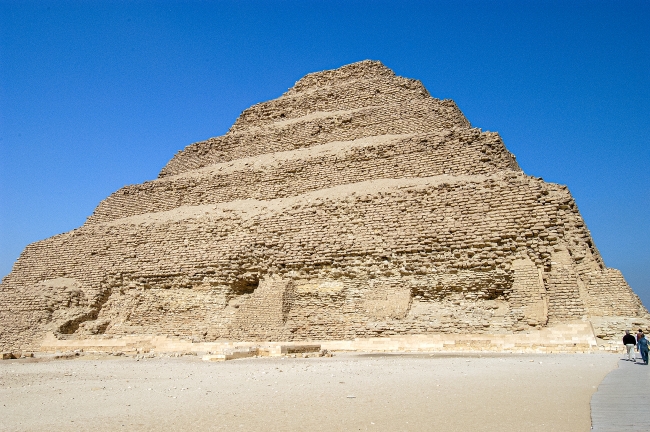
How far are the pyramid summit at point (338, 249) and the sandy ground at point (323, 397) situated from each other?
3.56 m

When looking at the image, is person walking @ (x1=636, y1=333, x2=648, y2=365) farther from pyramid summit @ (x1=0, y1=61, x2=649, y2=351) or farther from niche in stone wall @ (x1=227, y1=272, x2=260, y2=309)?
niche in stone wall @ (x1=227, y1=272, x2=260, y2=309)

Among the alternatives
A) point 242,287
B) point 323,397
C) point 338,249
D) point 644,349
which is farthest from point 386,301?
point 323,397

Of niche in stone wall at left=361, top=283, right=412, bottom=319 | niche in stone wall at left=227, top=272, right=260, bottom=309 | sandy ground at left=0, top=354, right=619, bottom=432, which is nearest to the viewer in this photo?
sandy ground at left=0, top=354, right=619, bottom=432

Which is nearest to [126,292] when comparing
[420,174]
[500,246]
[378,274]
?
[378,274]

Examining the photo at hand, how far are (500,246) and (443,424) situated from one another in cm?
1097

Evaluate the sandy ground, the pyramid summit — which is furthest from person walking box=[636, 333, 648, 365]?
the pyramid summit

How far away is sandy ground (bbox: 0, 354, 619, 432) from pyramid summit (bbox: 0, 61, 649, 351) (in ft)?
11.7

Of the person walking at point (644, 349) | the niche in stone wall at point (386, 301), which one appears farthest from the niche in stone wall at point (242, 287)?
the person walking at point (644, 349)

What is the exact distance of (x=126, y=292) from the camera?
795 inches

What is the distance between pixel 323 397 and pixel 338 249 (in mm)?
10762

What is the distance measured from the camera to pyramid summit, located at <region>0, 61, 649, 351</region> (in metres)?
13.9

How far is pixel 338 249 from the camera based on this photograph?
55.2 ft

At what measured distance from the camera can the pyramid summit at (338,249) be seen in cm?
1392

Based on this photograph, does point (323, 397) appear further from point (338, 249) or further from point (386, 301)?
point (338, 249)
